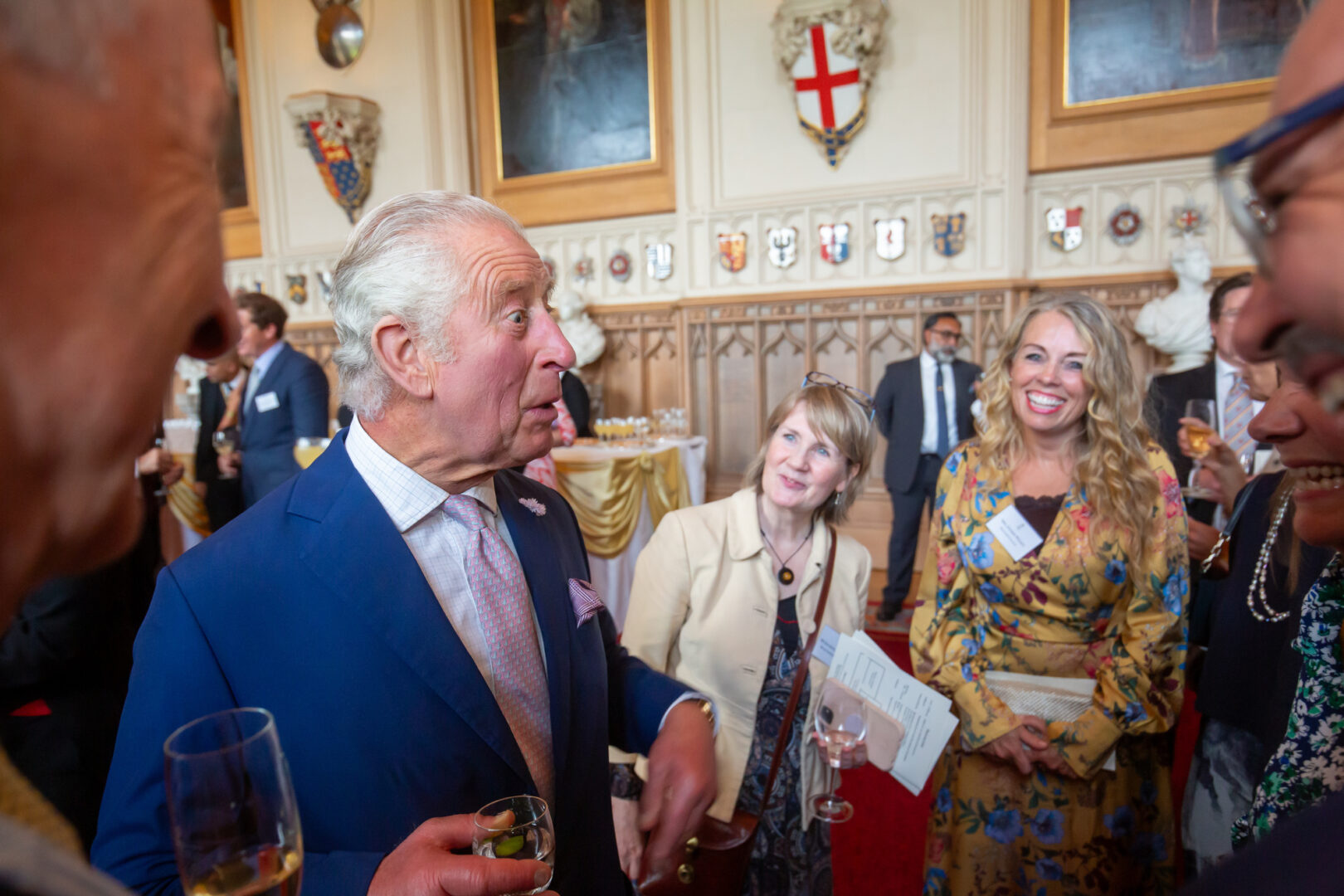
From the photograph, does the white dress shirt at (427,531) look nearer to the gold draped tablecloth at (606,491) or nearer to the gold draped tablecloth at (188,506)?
the gold draped tablecloth at (606,491)

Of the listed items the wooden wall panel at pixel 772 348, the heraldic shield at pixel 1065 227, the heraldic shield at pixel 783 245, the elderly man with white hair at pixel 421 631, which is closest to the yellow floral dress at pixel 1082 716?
the elderly man with white hair at pixel 421 631

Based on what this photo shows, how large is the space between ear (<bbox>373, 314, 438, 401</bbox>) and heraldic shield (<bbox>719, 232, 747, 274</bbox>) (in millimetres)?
6469

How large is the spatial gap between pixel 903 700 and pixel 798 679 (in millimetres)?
272

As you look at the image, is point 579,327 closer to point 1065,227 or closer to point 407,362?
point 1065,227

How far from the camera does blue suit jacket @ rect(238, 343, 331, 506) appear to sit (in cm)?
416

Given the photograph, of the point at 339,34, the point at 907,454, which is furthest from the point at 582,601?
the point at 339,34

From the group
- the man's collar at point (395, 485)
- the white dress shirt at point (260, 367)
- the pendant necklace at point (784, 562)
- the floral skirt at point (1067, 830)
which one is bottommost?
the floral skirt at point (1067, 830)

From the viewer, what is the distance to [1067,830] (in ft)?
6.57

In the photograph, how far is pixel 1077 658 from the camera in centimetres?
203

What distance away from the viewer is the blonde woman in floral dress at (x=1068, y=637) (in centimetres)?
198

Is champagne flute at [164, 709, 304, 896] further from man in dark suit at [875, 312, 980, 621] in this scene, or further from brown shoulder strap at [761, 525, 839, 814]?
man in dark suit at [875, 312, 980, 621]

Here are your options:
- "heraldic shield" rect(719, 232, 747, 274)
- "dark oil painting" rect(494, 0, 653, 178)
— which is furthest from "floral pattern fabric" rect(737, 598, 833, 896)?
"dark oil painting" rect(494, 0, 653, 178)

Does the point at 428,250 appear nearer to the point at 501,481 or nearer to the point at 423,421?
the point at 423,421

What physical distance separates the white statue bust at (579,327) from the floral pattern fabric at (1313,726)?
7.22 meters
